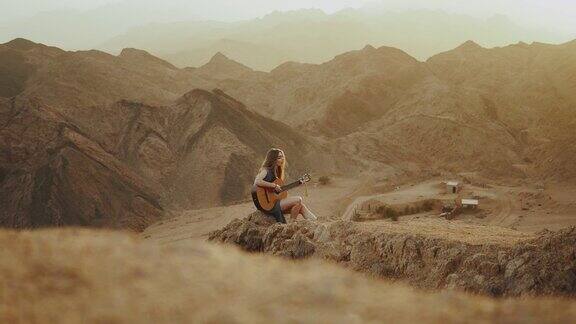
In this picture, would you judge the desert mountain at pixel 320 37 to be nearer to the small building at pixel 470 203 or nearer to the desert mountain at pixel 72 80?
the desert mountain at pixel 72 80

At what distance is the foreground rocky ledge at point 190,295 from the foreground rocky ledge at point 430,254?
0.56 metres

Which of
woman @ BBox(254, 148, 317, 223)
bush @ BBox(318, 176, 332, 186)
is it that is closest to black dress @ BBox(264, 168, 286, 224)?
woman @ BBox(254, 148, 317, 223)

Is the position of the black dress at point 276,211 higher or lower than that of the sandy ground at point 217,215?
Result: higher

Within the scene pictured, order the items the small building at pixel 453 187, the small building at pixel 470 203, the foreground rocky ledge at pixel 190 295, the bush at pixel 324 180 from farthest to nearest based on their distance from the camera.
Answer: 1. the bush at pixel 324 180
2. the small building at pixel 453 187
3. the small building at pixel 470 203
4. the foreground rocky ledge at pixel 190 295

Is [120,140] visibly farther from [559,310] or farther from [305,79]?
[559,310]

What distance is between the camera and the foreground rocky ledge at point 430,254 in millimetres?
5152

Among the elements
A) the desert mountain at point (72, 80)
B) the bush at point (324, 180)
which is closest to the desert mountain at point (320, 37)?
the desert mountain at point (72, 80)

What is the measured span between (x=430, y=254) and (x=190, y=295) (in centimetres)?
337

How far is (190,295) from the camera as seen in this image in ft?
12.8

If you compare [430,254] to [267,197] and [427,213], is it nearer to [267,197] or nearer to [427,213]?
[267,197]

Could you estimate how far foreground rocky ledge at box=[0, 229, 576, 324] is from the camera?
11.4 feet

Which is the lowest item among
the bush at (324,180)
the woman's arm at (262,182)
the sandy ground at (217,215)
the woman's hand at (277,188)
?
the sandy ground at (217,215)

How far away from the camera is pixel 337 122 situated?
142 feet

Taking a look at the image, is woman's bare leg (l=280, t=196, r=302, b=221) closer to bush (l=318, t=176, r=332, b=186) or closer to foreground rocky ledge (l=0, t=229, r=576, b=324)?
foreground rocky ledge (l=0, t=229, r=576, b=324)
